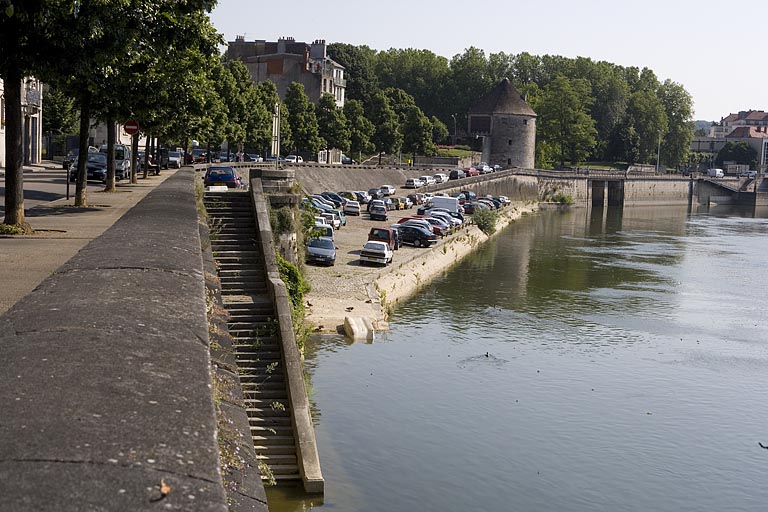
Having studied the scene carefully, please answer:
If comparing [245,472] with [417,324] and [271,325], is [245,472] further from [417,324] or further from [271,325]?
[417,324]

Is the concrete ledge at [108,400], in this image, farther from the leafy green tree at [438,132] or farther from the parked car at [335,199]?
the leafy green tree at [438,132]

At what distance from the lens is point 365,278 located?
1790 inches

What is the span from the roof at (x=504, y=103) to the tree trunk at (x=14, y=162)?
387 ft

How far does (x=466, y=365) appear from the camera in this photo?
32781mm

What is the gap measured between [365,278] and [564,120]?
105m

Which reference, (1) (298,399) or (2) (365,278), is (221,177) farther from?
(1) (298,399)

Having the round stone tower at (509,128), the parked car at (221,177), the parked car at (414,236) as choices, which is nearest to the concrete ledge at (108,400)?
the parked car at (221,177)

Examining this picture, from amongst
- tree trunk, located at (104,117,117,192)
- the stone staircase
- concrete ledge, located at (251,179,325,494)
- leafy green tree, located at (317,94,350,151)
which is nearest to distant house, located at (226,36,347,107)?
leafy green tree, located at (317,94,350,151)

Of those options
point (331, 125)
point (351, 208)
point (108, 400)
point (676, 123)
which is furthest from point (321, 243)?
point (676, 123)

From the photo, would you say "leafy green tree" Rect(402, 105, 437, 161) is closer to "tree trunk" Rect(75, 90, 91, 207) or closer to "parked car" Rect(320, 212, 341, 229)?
"parked car" Rect(320, 212, 341, 229)

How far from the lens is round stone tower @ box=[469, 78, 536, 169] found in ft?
453

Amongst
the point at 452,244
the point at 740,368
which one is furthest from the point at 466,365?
the point at 452,244

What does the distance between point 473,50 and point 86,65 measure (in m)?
157

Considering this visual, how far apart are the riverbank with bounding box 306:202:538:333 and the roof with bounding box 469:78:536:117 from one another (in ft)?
→ 232
